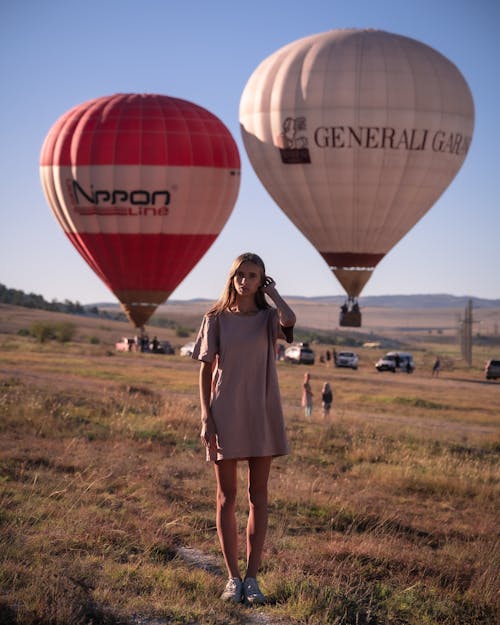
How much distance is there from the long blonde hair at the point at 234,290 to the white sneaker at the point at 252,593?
5.96 feet

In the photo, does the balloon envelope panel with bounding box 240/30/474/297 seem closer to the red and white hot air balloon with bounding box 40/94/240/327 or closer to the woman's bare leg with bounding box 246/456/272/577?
the red and white hot air balloon with bounding box 40/94/240/327

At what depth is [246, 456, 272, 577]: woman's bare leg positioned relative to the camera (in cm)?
749

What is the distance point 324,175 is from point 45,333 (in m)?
43.9

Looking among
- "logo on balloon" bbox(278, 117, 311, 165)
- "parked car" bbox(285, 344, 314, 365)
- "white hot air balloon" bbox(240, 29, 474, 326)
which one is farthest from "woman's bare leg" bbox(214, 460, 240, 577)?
"parked car" bbox(285, 344, 314, 365)

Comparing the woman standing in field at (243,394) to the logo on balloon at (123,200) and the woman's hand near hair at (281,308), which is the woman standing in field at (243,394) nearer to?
the woman's hand near hair at (281,308)

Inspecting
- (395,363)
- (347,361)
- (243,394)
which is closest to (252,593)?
(243,394)

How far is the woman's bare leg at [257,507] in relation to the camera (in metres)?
7.49

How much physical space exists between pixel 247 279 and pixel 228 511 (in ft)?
5.21

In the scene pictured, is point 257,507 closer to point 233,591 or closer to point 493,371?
point 233,591

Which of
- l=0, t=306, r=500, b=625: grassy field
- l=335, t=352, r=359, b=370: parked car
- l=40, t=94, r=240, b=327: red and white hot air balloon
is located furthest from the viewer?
l=335, t=352, r=359, b=370: parked car

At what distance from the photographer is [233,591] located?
7.30m

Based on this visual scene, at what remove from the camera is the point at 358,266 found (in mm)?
39094

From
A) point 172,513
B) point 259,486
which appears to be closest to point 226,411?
point 259,486

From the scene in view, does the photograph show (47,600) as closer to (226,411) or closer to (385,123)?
(226,411)
